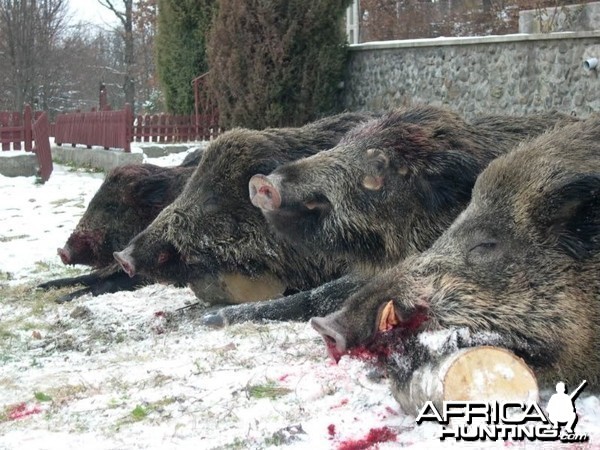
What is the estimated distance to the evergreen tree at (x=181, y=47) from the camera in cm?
1977

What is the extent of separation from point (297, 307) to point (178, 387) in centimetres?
191

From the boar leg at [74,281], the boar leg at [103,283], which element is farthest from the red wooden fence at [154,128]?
the boar leg at [103,283]

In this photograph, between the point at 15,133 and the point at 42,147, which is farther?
the point at 15,133

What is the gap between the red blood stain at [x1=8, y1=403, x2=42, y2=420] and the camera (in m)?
4.08

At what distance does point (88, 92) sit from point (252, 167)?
46.7 metres

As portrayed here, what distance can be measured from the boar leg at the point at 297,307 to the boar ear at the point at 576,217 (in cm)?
241

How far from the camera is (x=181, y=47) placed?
66.8 ft

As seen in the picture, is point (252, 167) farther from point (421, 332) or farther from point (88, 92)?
point (88, 92)

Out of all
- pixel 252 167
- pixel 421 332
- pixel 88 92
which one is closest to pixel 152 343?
pixel 252 167

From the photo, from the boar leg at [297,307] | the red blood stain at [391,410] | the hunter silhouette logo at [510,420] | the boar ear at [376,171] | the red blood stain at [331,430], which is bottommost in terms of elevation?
the boar leg at [297,307]

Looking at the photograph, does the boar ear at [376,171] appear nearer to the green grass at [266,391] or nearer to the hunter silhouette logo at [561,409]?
the green grass at [266,391]

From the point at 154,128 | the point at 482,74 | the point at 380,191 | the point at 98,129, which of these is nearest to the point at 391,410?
the point at 380,191

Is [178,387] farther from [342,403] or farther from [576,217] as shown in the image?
Result: [576,217]

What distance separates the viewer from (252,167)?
Answer: 6387 mm
